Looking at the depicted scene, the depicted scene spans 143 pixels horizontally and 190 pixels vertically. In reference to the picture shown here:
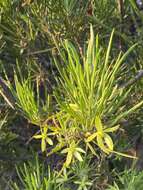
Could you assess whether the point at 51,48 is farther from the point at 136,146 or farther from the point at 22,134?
the point at 136,146

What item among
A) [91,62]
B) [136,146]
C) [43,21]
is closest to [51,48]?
[43,21]

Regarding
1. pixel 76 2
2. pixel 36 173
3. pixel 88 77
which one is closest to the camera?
pixel 88 77

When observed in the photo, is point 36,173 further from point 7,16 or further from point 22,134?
point 7,16

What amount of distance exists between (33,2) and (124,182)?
0.34m

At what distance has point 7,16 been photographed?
28.6 inches

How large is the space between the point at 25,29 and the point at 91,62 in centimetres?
26

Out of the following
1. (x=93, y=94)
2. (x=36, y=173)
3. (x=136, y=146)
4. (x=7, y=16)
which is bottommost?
(x=136, y=146)

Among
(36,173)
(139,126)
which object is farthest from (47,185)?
→ (139,126)

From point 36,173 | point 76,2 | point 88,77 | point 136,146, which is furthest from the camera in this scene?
point 136,146

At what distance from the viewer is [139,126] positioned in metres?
0.82

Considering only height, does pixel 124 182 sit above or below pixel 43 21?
below

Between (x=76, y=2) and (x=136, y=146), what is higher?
(x=76, y=2)

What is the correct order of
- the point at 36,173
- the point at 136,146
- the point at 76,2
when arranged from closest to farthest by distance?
the point at 76,2
the point at 36,173
the point at 136,146

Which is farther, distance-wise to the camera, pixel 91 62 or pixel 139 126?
pixel 139 126
